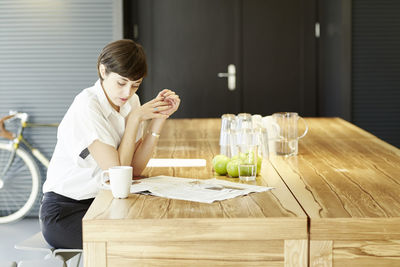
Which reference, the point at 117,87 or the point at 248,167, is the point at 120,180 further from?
the point at 117,87

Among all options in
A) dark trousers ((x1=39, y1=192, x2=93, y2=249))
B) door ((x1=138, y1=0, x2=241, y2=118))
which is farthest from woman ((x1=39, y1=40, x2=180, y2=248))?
door ((x1=138, y1=0, x2=241, y2=118))

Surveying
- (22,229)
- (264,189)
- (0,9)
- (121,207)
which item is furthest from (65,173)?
(0,9)

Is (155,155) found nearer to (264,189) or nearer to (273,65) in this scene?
(264,189)

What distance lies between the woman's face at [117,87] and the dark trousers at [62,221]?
43cm

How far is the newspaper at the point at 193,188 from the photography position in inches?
75.2

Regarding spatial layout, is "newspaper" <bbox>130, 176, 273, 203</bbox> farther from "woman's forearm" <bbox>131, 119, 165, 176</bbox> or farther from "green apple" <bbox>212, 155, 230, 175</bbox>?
"woman's forearm" <bbox>131, 119, 165, 176</bbox>

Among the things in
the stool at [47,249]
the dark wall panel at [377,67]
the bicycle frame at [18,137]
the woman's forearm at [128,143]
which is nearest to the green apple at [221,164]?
the woman's forearm at [128,143]

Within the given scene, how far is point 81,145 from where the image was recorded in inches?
89.5

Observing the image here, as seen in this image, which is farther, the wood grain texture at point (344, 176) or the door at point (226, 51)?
the door at point (226, 51)

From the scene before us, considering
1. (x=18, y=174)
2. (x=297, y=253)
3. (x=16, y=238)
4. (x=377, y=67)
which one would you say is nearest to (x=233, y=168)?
(x=297, y=253)

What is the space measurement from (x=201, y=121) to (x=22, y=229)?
1701mm

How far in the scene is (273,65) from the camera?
574 cm

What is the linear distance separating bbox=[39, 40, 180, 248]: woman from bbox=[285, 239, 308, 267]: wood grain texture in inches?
33.3

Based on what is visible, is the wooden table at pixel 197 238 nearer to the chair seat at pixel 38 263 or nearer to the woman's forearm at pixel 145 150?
the chair seat at pixel 38 263
